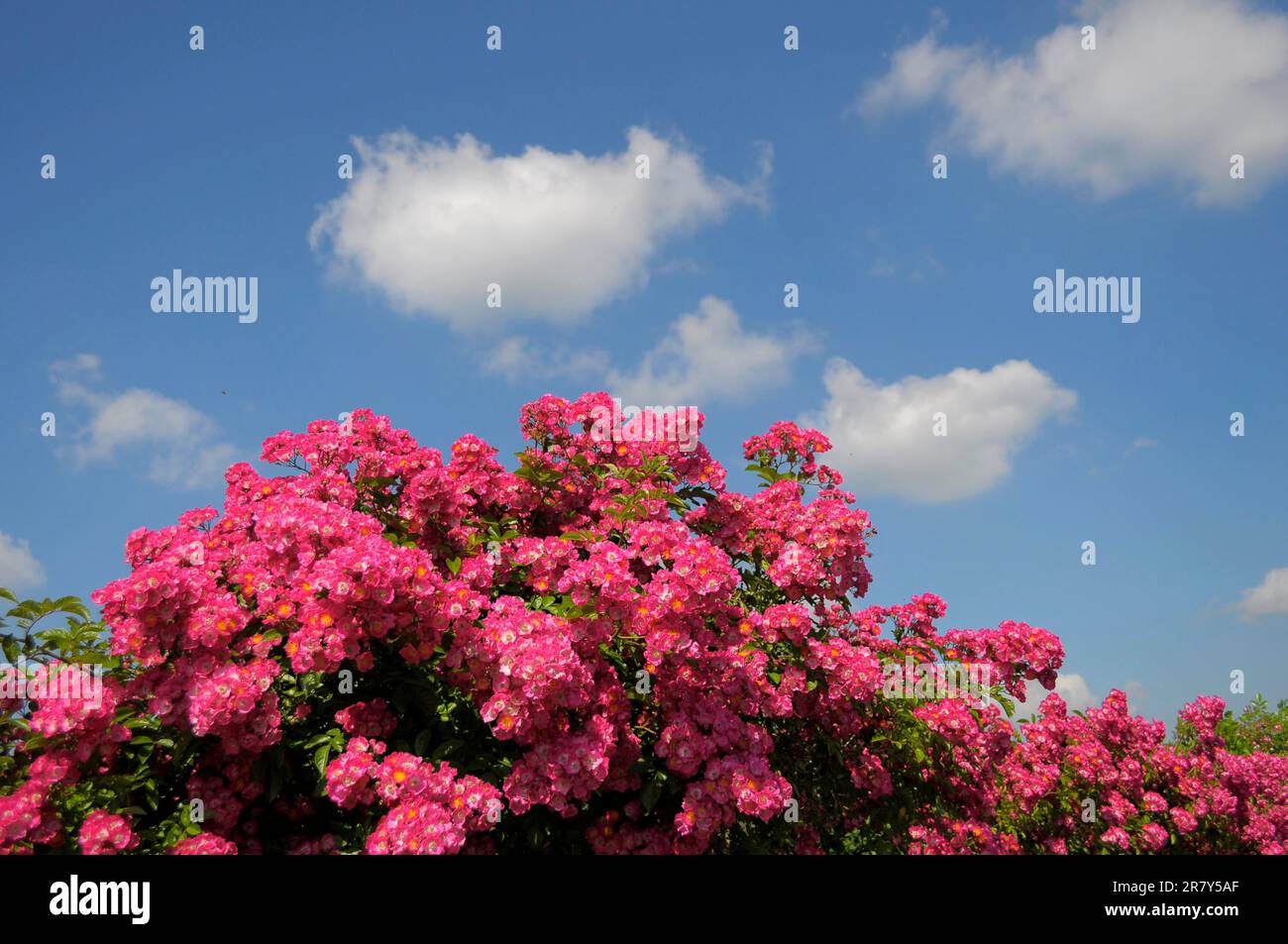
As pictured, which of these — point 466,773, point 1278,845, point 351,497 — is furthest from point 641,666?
point 1278,845

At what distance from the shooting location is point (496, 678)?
363 centimetres

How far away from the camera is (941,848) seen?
485 centimetres

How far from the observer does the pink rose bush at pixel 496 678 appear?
3.55 m

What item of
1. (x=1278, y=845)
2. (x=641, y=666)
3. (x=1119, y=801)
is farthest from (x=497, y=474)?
(x=1278, y=845)

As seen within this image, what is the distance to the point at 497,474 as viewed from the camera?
5.09 metres

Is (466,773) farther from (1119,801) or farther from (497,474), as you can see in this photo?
(1119,801)

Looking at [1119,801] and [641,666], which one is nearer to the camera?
[641,666]

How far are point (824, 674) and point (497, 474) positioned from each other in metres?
2.14

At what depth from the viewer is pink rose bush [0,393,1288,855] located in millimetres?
3547
